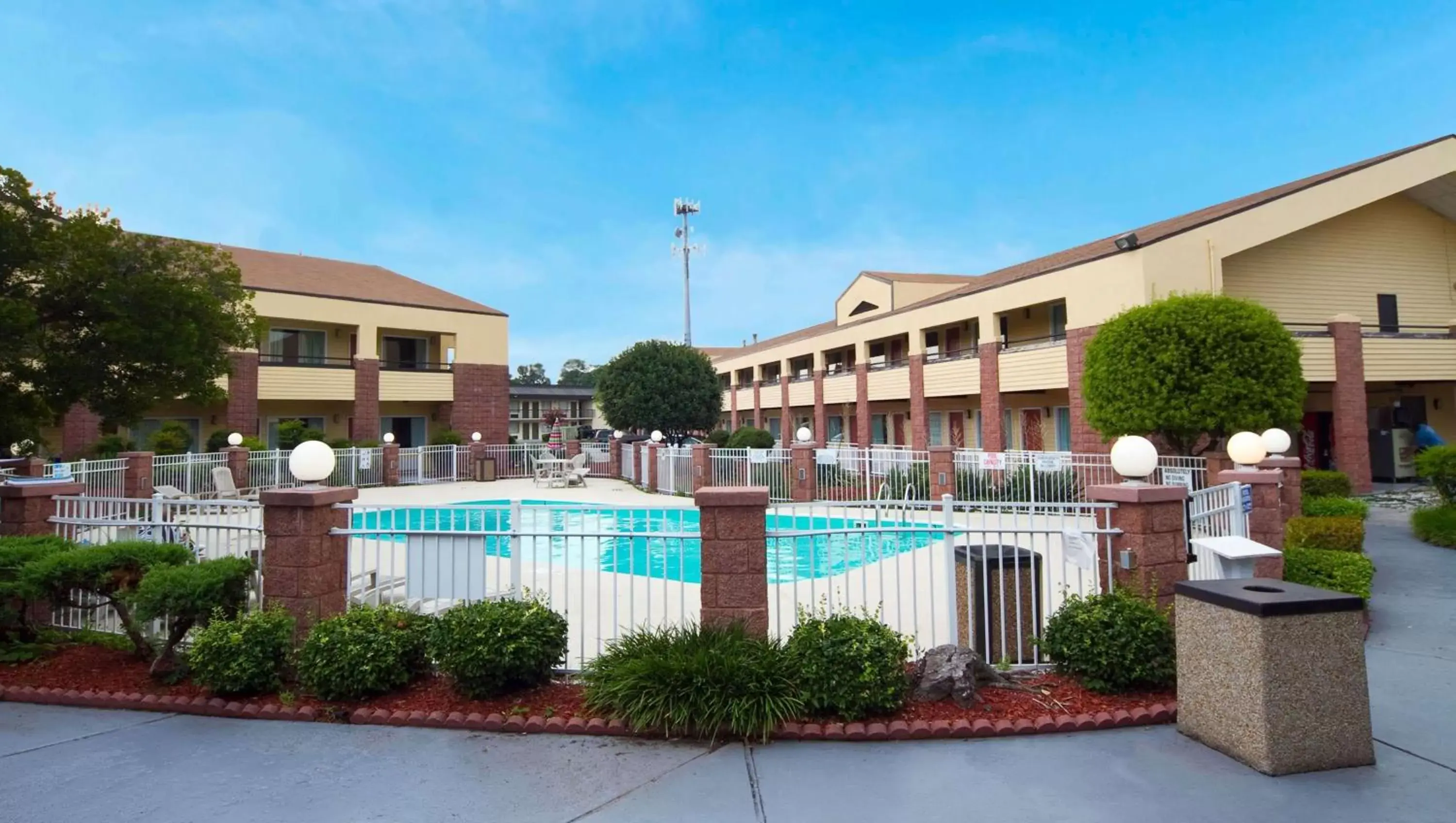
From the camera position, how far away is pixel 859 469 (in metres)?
20.2

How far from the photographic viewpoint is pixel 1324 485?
49.9ft

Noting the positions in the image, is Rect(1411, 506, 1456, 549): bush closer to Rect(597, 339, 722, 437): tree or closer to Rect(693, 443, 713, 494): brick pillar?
Rect(693, 443, 713, 494): brick pillar

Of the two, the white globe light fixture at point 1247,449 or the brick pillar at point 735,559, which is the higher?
the white globe light fixture at point 1247,449

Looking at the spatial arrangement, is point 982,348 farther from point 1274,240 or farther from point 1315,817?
point 1315,817

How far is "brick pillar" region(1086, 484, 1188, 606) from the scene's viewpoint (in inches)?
231

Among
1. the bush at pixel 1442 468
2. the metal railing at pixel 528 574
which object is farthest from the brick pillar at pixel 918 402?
the bush at pixel 1442 468

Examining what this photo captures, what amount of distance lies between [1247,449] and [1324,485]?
853cm

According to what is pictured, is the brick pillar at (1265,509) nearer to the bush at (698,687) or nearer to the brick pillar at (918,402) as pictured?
the bush at (698,687)

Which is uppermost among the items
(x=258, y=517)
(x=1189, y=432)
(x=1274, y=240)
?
(x=1274, y=240)

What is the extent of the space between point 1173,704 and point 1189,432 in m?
13.0

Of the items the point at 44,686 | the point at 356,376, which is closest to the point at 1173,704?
the point at 44,686

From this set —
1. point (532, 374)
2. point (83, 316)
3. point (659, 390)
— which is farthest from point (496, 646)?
point (532, 374)

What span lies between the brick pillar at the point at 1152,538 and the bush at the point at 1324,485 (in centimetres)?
1190

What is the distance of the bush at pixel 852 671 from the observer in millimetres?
4953
